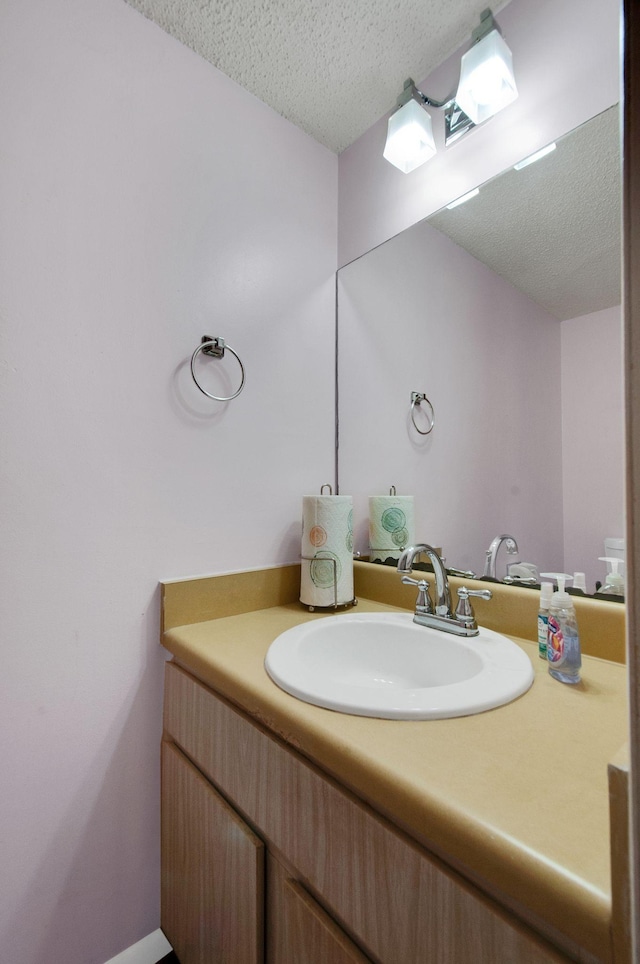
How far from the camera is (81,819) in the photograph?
35.2 inches

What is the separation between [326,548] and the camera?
112 cm

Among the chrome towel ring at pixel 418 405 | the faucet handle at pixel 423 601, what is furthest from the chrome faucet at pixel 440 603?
the chrome towel ring at pixel 418 405

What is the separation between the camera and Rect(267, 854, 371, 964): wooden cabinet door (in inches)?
21.3

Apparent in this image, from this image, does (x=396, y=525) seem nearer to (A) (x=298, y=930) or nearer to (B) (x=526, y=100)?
(A) (x=298, y=930)

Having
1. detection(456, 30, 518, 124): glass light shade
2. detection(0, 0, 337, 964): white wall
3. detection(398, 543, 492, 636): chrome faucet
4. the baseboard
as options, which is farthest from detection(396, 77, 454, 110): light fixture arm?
the baseboard

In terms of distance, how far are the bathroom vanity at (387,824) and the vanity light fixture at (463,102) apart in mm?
1101

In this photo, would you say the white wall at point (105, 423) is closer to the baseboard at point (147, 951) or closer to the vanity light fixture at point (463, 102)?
the baseboard at point (147, 951)

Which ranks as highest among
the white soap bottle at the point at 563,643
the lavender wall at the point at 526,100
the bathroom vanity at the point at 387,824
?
the lavender wall at the point at 526,100

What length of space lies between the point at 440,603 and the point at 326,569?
304mm

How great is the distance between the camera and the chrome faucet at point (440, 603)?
881 mm

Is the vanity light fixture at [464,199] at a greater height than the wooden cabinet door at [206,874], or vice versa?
the vanity light fixture at [464,199]

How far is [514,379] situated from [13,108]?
116 centimetres

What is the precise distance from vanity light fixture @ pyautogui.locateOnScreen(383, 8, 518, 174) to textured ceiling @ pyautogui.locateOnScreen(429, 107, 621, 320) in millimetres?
166

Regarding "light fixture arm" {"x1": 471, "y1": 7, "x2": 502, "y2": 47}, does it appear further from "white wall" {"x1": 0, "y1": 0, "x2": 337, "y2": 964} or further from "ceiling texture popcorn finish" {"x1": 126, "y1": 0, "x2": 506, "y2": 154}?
"white wall" {"x1": 0, "y1": 0, "x2": 337, "y2": 964}
